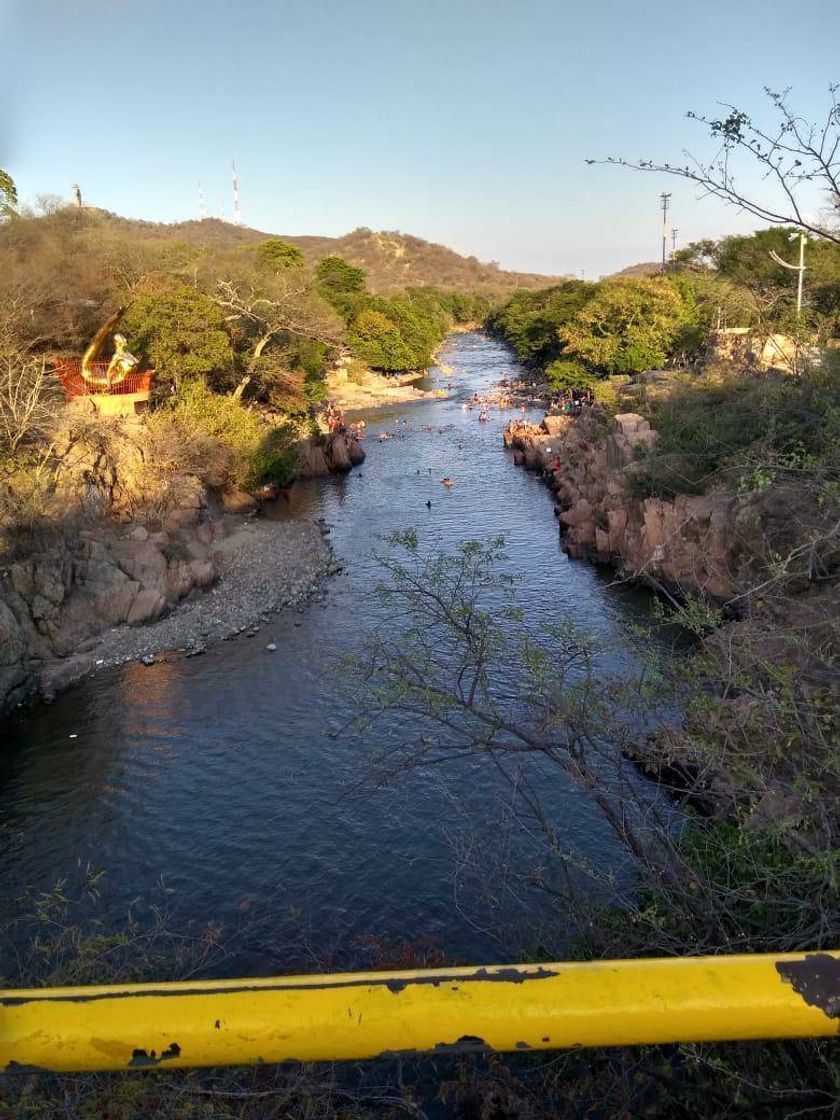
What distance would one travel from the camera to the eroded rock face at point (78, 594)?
51.4 feet

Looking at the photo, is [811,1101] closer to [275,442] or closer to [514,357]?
[275,442]

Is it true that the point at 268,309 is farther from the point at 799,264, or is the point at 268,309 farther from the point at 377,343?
the point at 377,343

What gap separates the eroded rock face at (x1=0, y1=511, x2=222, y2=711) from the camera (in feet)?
51.4

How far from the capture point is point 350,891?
991 centimetres

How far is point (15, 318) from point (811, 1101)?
88.7 feet

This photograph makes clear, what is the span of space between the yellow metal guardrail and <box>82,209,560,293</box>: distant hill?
12340 cm

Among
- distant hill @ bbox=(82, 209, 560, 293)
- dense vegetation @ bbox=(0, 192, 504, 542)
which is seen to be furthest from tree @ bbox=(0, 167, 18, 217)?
distant hill @ bbox=(82, 209, 560, 293)

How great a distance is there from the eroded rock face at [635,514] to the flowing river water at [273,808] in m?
1.45

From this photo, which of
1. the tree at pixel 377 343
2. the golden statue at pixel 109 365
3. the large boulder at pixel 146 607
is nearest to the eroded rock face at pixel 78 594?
the large boulder at pixel 146 607

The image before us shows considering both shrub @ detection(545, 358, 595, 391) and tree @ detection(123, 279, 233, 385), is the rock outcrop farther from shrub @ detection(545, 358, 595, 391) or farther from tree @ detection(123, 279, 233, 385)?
shrub @ detection(545, 358, 595, 391)

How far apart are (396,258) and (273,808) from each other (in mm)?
147987

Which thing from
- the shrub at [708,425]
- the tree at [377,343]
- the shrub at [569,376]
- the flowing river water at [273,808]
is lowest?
the flowing river water at [273,808]

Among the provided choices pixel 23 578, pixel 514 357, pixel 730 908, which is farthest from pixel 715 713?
pixel 514 357

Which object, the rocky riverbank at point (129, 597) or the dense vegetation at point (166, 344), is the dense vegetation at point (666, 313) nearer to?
the dense vegetation at point (166, 344)
